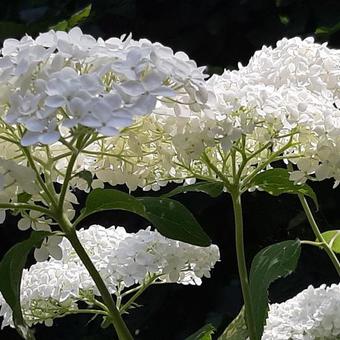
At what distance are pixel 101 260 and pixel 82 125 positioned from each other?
1.00ft

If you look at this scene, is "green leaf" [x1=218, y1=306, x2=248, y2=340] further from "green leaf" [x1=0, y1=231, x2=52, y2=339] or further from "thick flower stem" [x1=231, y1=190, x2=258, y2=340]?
"green leaf" [x1=0, y1=231, x2=52, y2=339]

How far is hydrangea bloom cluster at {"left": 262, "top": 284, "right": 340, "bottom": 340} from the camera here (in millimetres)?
808

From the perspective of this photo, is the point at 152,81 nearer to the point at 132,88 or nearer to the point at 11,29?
the point at 132,88

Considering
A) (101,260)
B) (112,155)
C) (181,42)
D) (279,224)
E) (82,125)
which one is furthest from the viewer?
(181,42)

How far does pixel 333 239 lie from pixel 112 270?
0.18m

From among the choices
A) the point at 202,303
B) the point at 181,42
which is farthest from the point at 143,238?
the point at 181,42

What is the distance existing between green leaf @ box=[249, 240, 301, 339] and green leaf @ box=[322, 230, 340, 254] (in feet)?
0.37

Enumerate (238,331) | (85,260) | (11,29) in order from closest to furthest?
1. (85,260)
2. (238,331)
3. (11,29)

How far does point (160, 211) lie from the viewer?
1.97 feet

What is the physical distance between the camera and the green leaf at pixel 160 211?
0.59m

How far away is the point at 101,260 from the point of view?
795 millimetres

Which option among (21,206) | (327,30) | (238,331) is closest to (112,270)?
(238,331)

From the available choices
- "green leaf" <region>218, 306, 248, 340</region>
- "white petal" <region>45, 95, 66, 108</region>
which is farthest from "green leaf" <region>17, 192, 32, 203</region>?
"green leaf" <region>218, 306, 248, 340</region>

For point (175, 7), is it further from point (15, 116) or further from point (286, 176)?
point (15, 116)
